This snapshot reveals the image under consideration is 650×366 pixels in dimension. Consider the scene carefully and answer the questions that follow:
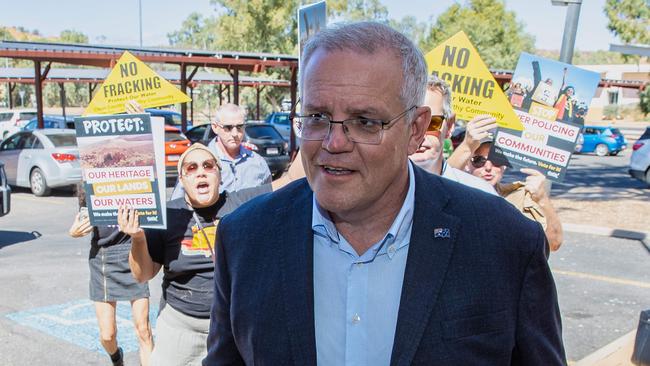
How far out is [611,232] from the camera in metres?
10.3

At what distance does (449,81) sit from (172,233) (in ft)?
6.64

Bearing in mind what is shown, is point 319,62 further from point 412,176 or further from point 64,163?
point 64,163

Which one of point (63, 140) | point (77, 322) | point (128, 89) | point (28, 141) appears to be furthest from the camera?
point (28, 141)

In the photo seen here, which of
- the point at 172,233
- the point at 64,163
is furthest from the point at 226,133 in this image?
the point at 64,163

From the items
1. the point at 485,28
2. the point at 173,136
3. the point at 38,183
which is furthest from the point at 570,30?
the point at 485,28

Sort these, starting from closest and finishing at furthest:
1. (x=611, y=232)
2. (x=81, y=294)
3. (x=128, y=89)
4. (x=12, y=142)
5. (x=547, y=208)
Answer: (x=547, y=208)
(x=128, y=89)
(x=81, y=294)
(x=611, y=232)
(x=12, y=142)

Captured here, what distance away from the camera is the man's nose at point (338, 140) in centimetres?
162

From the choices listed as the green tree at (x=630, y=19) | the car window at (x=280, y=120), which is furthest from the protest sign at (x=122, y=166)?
the green tree at (x=630, y=19)

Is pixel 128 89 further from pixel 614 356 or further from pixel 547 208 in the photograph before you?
pixel 614 356

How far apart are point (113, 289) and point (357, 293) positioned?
10.9ft

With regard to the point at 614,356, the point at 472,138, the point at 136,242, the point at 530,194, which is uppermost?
the point at 472,138

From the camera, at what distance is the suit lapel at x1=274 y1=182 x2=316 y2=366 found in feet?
5.37

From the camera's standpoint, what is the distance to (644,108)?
37.4 metres

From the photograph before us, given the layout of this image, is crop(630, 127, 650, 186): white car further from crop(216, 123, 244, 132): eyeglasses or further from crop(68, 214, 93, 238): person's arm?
crop(68, 214, 93, 238): person's arm
